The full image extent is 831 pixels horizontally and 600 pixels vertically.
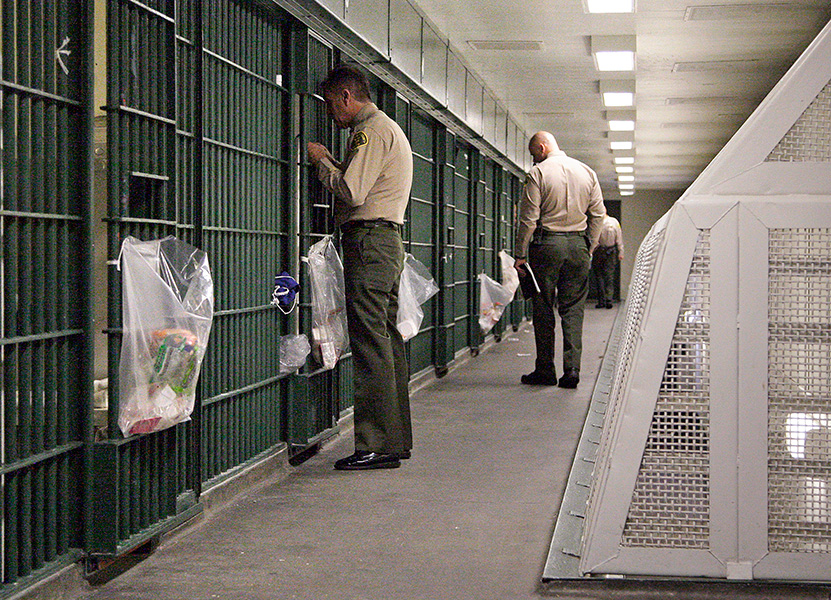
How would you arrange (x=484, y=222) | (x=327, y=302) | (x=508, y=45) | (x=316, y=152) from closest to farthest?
1. (x=316, y=152)
2. (x=327, y=302)
3. (x=508, y=45)
4. (x=484, y=222)

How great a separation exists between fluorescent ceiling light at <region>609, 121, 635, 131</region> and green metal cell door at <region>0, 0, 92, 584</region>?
10.9 meters

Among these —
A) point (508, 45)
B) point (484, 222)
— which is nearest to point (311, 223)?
point (508, 45)

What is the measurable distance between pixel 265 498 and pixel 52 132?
1816mm

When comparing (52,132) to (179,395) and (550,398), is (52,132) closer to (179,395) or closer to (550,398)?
(179,395)

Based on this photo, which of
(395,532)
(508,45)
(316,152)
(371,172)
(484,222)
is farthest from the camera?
(484,222)

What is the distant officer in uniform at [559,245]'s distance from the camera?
6.83m

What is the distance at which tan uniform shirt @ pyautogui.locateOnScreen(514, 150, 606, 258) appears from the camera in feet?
22.5

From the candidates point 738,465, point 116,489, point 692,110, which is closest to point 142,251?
point 116,489

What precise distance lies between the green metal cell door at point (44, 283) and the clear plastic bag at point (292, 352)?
1.67 meters

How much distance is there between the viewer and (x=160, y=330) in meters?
2.91

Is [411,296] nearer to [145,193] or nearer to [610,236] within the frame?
[145,193]

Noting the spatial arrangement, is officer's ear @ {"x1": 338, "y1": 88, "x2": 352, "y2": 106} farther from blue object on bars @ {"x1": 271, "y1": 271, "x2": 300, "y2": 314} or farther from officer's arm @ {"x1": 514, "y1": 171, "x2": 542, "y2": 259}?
officer's arm @ {"x1": 514, "y1": 171, "x2": 542, "y2": 259}

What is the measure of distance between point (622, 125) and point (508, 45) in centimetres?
518

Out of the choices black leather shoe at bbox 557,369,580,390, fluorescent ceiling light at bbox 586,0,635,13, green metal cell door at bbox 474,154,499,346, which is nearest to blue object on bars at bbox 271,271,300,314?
black leather shoe at bbox 557,369,580,390
